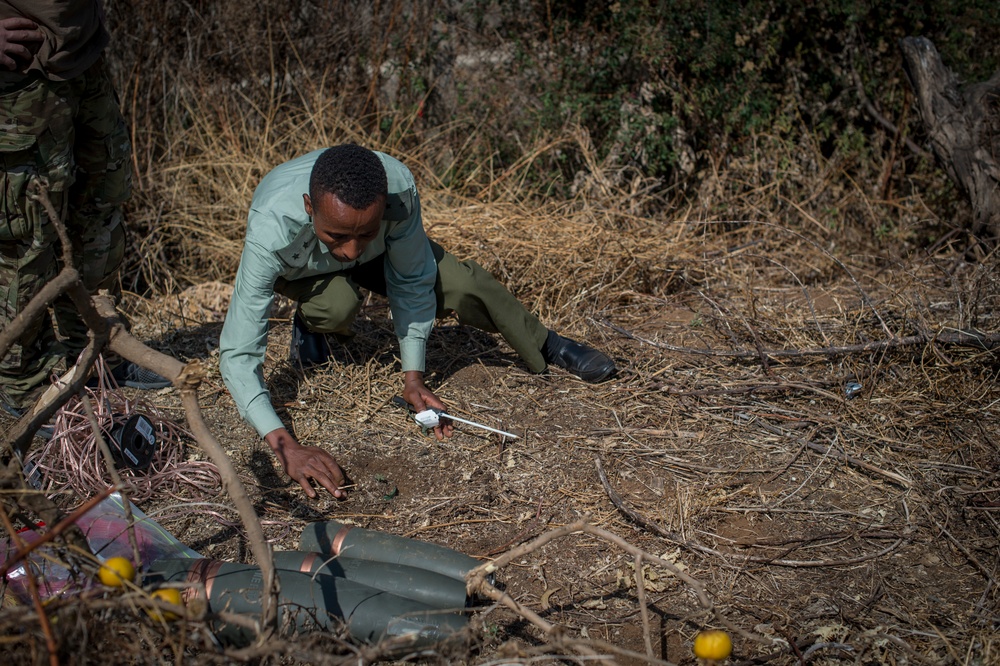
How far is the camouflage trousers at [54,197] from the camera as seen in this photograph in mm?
3021

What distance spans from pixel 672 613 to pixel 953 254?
3.65m

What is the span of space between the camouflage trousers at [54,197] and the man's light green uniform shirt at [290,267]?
25.5 inches

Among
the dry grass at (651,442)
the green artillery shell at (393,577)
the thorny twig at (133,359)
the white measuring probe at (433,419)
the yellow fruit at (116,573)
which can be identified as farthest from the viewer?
the white measuring probe at (433,419)

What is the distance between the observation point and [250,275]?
9.43 feet

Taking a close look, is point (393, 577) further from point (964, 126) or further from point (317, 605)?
point (964, 126)

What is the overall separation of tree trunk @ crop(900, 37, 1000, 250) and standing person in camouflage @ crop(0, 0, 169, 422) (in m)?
4.51

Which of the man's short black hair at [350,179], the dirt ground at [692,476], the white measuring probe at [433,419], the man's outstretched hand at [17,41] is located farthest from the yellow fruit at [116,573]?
the man's outstretched hand at [17,41]

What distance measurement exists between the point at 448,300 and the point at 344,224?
95 centimetres

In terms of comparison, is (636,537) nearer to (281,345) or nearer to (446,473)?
(446,473)

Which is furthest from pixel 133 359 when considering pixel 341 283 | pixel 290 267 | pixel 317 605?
pixel 341 283

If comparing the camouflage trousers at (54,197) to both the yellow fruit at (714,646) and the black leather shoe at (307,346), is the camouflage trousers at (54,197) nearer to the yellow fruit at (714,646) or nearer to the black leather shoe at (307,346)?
the black leather shoe at (307,346)

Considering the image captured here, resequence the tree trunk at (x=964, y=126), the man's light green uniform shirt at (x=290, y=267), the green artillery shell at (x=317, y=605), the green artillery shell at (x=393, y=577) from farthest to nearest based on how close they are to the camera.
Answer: the tree trunk at (x=964, y=126) → the man's light green uniform shirt at (x=290, y=267) → the green artillery shell at (x=393, y=577) → the green artillery shell at (x=317, y=605)

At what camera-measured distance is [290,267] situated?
3070 mm

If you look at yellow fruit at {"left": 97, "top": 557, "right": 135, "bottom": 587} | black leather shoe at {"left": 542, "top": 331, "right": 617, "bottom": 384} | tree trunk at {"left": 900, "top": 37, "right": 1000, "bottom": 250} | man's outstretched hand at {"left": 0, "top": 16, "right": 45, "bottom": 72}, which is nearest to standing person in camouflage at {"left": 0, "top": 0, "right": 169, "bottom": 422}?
man's outstretched hand at {"left": 0, "top": 16, "right": 45, "bottom": 72}
